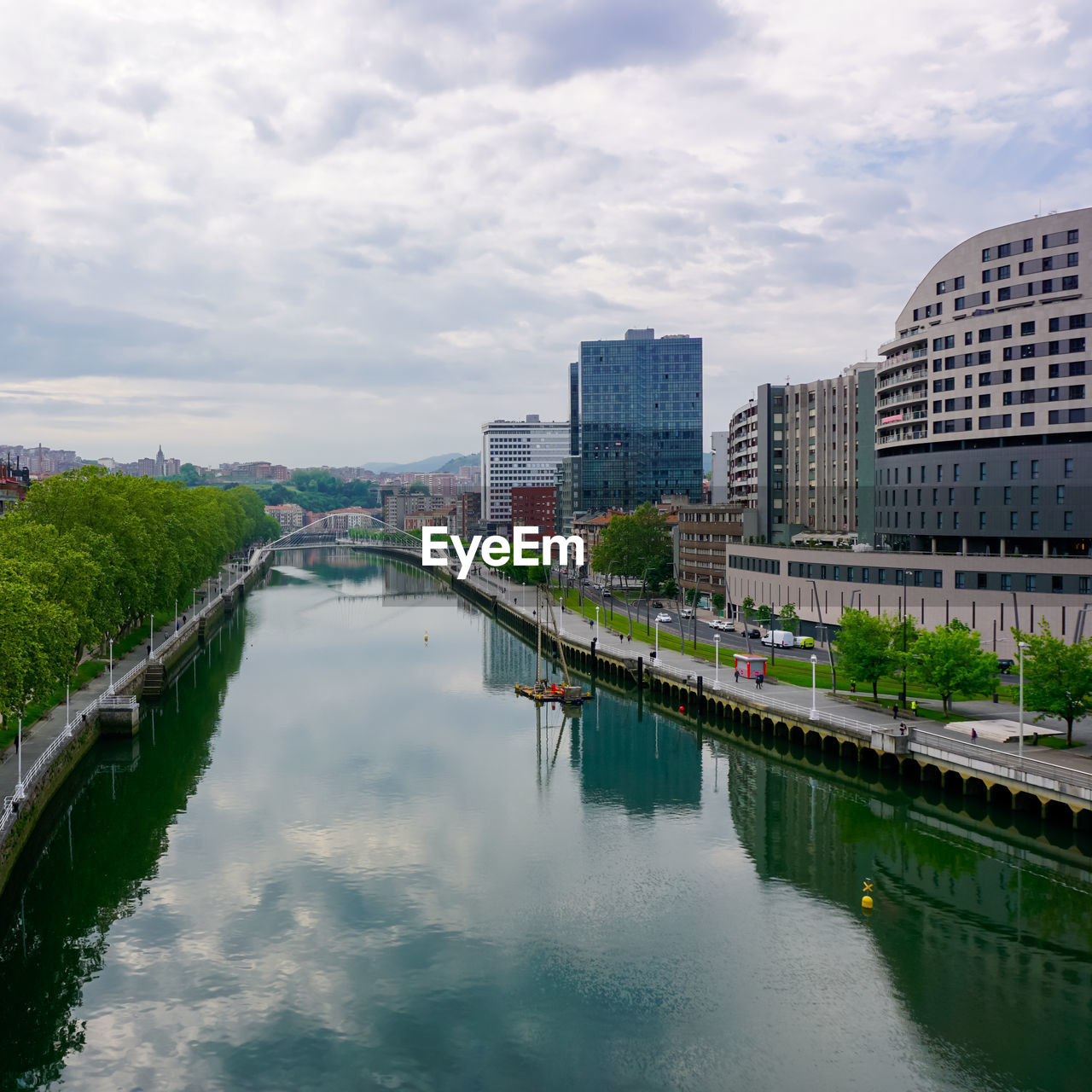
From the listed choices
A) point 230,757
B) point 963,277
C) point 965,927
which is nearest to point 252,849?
point 230,757

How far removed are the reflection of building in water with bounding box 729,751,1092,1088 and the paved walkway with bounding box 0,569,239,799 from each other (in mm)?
32404

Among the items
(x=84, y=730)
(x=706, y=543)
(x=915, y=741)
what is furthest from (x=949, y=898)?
(x=706, y=543)

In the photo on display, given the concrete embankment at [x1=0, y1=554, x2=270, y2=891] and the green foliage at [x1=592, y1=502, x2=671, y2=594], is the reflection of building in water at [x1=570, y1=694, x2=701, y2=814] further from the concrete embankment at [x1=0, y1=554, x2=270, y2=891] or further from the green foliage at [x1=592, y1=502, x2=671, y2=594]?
the green foliage at [x1=592, y1=502, x2=671, y2=594]

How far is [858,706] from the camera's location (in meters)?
61.6

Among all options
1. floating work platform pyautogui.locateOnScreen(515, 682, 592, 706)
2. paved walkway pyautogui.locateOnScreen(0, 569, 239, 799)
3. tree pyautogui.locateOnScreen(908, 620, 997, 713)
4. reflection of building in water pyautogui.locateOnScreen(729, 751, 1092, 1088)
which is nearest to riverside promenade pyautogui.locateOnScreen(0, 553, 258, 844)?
paved walkway pyautogui.locateOnScreen(0, 569, 239, 799)

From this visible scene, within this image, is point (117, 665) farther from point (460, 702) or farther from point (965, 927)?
point (965, 927)

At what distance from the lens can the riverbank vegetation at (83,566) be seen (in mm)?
39375

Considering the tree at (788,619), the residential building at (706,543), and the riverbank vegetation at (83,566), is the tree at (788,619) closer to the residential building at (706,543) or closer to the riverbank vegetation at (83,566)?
the residential building at (706,543)

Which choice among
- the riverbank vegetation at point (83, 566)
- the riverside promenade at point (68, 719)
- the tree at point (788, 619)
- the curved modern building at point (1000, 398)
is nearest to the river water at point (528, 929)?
the riverside promenade at point (68, 719)

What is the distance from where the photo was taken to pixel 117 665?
75500 millimetres

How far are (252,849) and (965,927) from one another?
2858cm

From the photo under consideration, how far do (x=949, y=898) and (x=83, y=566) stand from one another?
46011 mm

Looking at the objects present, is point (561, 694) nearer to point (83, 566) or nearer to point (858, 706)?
point (858, 706)

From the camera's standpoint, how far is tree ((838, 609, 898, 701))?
60688 mm
